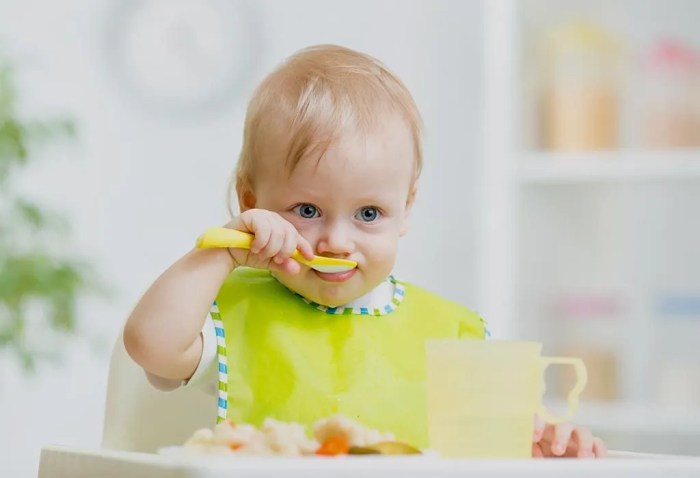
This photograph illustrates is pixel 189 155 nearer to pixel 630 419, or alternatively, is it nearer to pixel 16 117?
pixel 16 117

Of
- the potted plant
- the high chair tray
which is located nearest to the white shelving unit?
the potted plant

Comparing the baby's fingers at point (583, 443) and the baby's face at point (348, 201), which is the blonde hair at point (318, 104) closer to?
the baby's face at point (348, 201)

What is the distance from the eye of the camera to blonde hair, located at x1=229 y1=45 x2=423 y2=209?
114 centimetres

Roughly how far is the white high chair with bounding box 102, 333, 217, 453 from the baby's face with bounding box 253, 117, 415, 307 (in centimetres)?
16

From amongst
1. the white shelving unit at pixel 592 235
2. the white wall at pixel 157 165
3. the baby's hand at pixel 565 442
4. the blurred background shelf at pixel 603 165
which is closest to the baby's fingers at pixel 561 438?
the baby's hand at pixel 565 442

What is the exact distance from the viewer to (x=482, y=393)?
87cm

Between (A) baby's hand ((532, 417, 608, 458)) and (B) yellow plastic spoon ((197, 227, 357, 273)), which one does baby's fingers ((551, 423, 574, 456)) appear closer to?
(A) baby's hand ((532, 417, 608, 458))

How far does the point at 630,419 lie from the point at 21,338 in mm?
1481

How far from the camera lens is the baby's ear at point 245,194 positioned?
1.22 metres

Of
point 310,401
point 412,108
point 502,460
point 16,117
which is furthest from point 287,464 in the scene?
point 16,117

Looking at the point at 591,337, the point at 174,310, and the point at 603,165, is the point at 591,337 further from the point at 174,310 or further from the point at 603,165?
the point at 174,310

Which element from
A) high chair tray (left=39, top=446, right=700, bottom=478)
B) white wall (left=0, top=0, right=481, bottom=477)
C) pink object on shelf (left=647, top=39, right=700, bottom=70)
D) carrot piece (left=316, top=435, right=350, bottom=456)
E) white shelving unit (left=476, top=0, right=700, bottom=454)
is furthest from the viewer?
white wall (left=0, top=0, right=481, bottom=477)

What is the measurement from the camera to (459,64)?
347 cm

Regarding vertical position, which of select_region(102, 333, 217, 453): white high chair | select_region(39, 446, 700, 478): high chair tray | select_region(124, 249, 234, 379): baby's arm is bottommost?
select_region(39, 446, 700, 478): high chair tray
